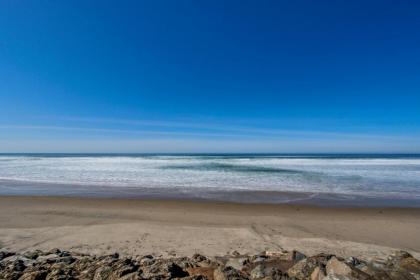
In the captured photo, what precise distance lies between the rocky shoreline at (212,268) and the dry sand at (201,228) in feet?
2.50

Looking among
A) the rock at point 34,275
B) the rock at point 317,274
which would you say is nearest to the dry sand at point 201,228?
A: the rock at point 34,275

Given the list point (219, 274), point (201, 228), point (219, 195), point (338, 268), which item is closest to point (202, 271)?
point (219, 274)

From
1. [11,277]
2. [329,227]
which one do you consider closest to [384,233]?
[329,227]

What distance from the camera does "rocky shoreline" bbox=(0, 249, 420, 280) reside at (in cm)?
328

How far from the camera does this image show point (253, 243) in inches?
216

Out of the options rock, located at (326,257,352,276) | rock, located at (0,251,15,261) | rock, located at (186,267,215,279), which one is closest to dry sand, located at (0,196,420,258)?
rock, located at (0,251,15,261)

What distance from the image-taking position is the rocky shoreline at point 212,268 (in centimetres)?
328

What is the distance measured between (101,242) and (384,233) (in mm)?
7065

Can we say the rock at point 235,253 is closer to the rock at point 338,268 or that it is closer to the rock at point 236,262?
the rock at point 236,262

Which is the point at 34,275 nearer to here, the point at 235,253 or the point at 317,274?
the point at 235,253

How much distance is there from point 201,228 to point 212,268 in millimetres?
2711

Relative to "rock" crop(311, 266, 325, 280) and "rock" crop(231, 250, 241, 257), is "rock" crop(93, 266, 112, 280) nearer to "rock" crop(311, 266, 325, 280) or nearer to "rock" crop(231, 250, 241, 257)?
"rock" crop(231, 250, 241, 257)

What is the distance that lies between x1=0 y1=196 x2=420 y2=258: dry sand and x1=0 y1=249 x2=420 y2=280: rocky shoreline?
76 cm

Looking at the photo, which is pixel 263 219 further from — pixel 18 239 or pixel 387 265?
pixel 18 239
